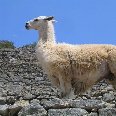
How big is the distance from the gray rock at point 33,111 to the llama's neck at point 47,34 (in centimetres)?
301

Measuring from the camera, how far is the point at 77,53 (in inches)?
522

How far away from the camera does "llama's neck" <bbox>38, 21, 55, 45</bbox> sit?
13766mm

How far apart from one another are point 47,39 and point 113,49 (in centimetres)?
143

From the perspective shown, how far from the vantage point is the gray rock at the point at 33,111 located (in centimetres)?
1082

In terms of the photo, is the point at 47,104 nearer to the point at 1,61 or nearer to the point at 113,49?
the point at 113,49

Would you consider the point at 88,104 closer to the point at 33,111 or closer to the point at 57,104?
the point at 57,104

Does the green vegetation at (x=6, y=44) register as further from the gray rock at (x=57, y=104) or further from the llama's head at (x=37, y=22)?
the gray rock at (x=57, y=104)

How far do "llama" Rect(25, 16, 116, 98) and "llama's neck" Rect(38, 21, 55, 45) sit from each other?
23 cm

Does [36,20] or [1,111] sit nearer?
[1,111]

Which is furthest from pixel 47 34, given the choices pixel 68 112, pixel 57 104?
pixel 68 112

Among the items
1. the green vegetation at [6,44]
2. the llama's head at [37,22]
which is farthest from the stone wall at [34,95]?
the green vegetation at [6,44]

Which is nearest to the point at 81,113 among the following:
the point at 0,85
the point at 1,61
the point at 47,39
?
the point at 47,39

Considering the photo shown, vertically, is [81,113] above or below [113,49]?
below

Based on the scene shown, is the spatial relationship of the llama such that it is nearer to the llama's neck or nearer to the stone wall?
the llama's neck
